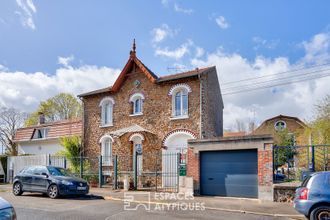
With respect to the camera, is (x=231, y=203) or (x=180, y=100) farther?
(x=180, y=100)

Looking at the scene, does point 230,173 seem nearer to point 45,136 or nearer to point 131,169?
point 131,169

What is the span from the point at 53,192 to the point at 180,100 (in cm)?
908

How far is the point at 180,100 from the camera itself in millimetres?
19984

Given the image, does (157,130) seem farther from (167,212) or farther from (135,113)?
(167,212)

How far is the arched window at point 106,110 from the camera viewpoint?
75.4 ft

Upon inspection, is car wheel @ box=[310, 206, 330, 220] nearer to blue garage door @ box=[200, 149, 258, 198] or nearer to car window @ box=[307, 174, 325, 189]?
car window @ box=[307, 174, 325, 189]

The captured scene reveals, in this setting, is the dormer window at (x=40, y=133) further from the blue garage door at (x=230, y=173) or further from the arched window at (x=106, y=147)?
the blue garage door at (x=230, y=173)

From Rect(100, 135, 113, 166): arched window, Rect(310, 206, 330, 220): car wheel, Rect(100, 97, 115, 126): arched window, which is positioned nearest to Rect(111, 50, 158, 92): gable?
Rect(100, 97, 115, 126): arched window

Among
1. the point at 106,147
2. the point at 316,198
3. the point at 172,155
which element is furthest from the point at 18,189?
the point at 316,198

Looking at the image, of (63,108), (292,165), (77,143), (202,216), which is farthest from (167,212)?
(63,108)

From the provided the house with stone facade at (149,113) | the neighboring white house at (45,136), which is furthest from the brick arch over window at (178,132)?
the neighboring white house at (45,136)

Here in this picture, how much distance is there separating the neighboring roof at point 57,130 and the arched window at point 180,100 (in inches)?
418

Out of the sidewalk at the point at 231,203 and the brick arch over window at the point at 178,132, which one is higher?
the brick arch over window at the point at 178,132

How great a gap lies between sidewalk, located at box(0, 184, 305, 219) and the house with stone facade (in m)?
4.59
